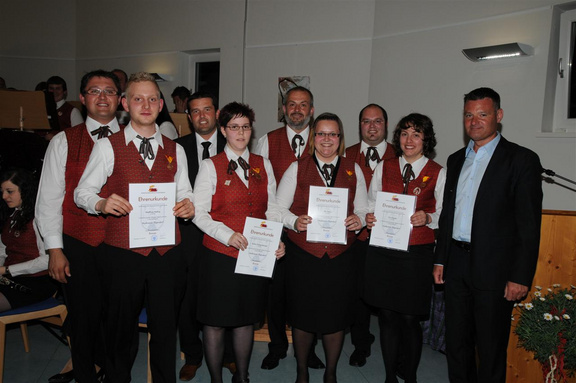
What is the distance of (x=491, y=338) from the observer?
2627 mm

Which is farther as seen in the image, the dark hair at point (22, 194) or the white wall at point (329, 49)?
the white wall at point (329, 49)

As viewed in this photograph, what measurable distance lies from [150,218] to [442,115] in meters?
3.82

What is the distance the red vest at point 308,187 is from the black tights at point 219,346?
63cm

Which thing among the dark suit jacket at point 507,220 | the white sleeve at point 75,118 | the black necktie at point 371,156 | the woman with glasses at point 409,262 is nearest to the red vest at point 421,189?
the woman with glasses at point 409,262

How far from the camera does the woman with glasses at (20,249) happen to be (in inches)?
125

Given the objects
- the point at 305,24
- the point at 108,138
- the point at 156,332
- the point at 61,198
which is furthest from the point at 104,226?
the point at 305,24

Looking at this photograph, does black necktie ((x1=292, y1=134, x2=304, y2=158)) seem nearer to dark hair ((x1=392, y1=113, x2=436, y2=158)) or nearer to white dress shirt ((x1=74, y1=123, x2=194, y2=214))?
dark hair ((x1=392, y1=113, x2=436, y2=158))

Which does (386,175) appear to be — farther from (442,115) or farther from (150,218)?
(442,115)

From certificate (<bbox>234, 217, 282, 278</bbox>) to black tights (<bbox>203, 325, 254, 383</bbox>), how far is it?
1.37ft

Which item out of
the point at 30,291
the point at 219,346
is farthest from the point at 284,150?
the point at 30,291

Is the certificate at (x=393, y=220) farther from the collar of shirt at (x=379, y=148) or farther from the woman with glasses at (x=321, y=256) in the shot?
the collar of shirt at (x=379, y=148)

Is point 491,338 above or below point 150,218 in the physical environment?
below

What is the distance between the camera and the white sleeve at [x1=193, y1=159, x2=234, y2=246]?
101 inches

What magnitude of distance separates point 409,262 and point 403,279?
115 millimetres
